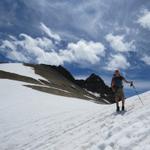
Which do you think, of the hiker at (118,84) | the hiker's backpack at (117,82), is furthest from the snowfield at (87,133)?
the hiker's backpack at (117,82)

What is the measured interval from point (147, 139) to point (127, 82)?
724cm

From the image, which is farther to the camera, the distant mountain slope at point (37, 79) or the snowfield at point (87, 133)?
the distant mountain slope at point (37, 79)

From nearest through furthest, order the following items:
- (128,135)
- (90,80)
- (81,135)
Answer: (128,135)
(81,135)
(90,80)

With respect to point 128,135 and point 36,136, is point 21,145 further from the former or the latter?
point 128,135

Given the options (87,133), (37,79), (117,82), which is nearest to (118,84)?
(117,82)

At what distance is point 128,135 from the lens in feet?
34.8

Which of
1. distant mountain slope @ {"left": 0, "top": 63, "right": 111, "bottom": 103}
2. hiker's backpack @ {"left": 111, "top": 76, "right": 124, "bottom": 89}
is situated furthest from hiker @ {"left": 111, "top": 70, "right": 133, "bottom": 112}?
distant mountain slope @ {"left": 0, "top": 63, "right": 111, "bottom": 103}

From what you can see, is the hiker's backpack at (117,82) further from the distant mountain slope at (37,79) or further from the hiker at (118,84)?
the distant mountain slope at (37,79)

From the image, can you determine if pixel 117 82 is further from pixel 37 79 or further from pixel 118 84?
pixel 37 79

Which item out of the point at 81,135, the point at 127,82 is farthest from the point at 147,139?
the point at 127,82

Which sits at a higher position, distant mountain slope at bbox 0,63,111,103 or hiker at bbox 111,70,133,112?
distant mountain slope at bbox 0,63,111,103

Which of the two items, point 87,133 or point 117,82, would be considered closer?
point 87,133

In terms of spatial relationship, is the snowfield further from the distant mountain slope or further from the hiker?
the distant mountain slope

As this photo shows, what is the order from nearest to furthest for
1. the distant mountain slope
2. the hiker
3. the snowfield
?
the snowfield
the hiker
the distant mountain slope
